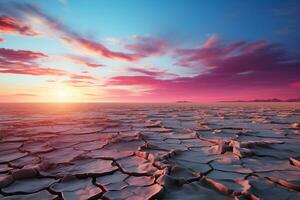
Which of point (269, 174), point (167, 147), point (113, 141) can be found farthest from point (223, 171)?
point (113, 141)

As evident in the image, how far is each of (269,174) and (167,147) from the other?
134 cm

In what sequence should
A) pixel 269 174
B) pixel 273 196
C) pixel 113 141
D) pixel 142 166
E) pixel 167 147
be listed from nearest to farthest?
pixel 273 196 < pixel 269 174 < pixel 142 166 < pixel 167 147 < pixel 113 141

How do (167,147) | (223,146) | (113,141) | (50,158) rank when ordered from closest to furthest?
1. (50,158)
2. (223,146)
3. (167,147)
4. (113,141)

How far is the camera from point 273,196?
4.75 ft

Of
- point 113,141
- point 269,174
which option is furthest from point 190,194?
point 113,141

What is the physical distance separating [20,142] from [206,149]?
282 cm

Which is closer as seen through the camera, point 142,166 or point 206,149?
point 142,166

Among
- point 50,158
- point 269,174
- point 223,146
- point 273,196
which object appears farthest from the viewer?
point 223,146

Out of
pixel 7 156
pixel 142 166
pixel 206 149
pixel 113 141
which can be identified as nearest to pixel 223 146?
pixel 206 149

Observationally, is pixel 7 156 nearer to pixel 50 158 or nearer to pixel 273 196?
pixel 50 158

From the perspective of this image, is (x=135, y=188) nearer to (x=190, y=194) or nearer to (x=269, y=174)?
(x=190, y=194)

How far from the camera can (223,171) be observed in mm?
1958

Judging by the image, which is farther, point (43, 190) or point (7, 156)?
point (7, 156)

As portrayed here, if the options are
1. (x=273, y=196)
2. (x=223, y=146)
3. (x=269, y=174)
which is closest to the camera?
(x=273, y=196)
